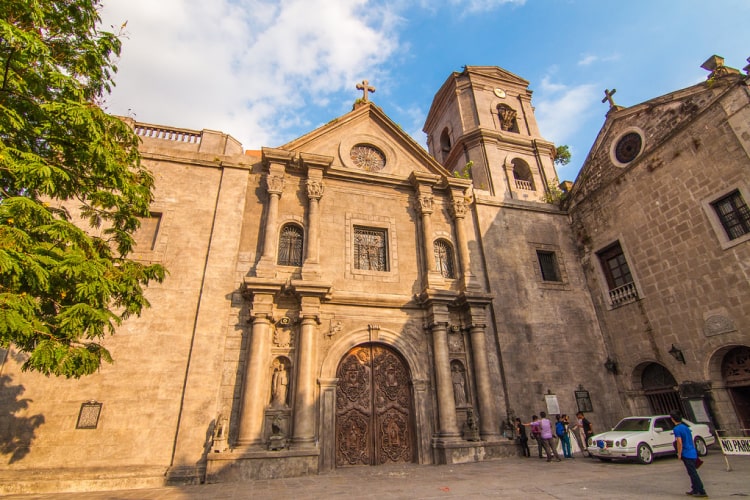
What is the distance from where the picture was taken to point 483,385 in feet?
40.0

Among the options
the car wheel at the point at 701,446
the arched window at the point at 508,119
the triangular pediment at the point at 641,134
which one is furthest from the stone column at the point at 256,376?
the arched window at the point at 508,119

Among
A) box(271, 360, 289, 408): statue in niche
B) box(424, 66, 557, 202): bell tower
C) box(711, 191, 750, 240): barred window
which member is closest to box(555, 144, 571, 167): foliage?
box(424, 66, 557, 202): bell tower

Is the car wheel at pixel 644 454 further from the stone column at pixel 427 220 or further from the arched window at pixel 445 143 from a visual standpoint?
the arched window at pixel 445 143

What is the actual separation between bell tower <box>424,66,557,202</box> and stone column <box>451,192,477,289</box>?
5.05ft

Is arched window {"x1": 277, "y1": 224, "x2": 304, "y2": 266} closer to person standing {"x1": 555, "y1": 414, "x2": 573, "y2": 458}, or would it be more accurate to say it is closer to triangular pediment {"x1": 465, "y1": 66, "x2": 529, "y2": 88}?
person standing {"x1": 555, "y1": 414, "x2": 573, "y2": 458}

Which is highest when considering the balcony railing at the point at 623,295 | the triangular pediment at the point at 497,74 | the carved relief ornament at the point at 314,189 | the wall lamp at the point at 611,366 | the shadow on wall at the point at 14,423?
the triangular pediment at the point at 497,74

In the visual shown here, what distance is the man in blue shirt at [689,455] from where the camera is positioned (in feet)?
19.5

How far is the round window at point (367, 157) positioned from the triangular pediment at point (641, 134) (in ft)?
28.4

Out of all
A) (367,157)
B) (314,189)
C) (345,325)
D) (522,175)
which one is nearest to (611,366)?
(522,175)

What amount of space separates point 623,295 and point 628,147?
5.68 meters

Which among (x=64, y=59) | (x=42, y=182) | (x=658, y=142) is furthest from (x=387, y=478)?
(x=658, y=142)

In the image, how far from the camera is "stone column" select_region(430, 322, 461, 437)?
37.3ft

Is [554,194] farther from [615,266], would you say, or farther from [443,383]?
[443,383]

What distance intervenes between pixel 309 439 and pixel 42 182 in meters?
8.09
